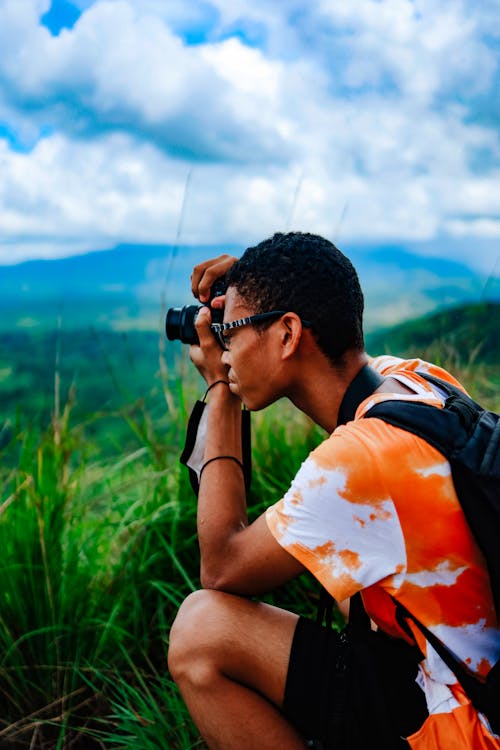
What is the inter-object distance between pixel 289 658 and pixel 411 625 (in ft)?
1.14

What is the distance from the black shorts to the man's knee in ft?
0.67

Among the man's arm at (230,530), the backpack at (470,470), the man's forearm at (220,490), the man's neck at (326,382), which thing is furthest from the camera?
the man's neck at (326,382)

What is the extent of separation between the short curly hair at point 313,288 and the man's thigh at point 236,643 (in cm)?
70

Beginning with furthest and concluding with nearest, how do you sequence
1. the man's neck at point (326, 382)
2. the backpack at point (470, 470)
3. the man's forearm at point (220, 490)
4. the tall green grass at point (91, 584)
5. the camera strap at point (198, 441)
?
the tall green grass at point (91, 584)
the camera strap at point (198, 441)
the man's neck at point (326, 382)
the man's forearm at point (220, 490)
the backpack at point (470, 470)

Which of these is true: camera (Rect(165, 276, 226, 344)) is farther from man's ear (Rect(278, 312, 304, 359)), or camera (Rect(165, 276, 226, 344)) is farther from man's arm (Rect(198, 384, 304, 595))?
man's ear (Rect(278, 312, 304, 359))

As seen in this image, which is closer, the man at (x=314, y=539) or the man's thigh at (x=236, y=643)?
the man at (x=314, y=539)

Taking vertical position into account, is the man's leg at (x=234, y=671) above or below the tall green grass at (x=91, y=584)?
above

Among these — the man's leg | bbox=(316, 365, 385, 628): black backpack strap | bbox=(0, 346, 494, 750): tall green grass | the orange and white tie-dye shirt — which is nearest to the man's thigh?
the man's leg

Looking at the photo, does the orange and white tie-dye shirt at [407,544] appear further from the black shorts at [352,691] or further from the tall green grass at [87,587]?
the tall green grass at [87,587]

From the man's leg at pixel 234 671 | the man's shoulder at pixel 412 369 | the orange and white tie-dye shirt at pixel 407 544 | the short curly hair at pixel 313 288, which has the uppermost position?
the short curly hair at pixel 313 288

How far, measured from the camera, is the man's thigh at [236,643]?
184 cm

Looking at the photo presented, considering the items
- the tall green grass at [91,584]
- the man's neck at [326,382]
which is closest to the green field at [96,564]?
the tall green grass at [91,584]

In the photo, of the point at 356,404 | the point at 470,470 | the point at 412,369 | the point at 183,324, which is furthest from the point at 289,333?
the point at 470,470

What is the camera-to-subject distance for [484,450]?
1.64 metres
